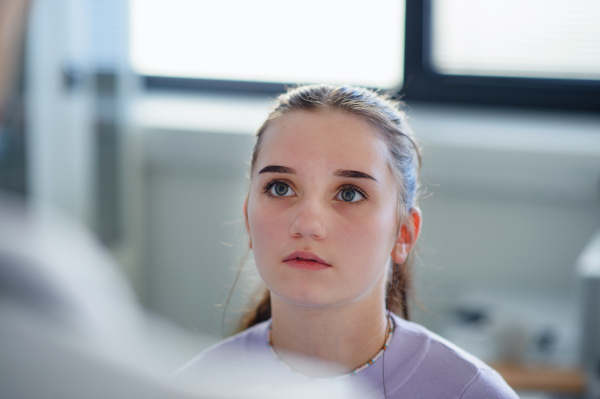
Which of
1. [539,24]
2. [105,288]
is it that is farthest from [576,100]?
[105,288]

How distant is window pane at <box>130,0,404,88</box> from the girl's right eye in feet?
5.49

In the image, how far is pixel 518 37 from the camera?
6.89ft

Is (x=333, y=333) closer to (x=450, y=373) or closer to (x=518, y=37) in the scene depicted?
(x=450, y=373)

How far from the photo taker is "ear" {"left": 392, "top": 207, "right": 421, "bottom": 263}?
0.72 m

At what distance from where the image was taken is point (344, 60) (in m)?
2.29

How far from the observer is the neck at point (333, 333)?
26.5 inches

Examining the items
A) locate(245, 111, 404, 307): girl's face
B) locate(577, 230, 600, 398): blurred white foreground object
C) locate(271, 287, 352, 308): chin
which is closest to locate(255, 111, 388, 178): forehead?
locate(245, 111, 404, 307): girl's face

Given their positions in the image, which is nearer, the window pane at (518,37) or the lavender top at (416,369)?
the lavender top at (416,369)

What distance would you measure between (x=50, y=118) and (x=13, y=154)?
19cm

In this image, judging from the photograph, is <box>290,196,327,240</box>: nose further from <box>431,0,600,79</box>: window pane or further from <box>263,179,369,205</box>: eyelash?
<box>431,0,600,79</box>: window pane

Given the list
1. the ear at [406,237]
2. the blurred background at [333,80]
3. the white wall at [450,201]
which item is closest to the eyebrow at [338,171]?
the ear at [406,237]

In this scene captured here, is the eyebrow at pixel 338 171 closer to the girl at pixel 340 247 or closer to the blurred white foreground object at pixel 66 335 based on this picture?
the girl at pixel 340 247

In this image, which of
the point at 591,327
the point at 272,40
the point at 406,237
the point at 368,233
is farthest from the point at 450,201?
the point at 368,233

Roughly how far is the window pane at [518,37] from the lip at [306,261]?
1786mm
